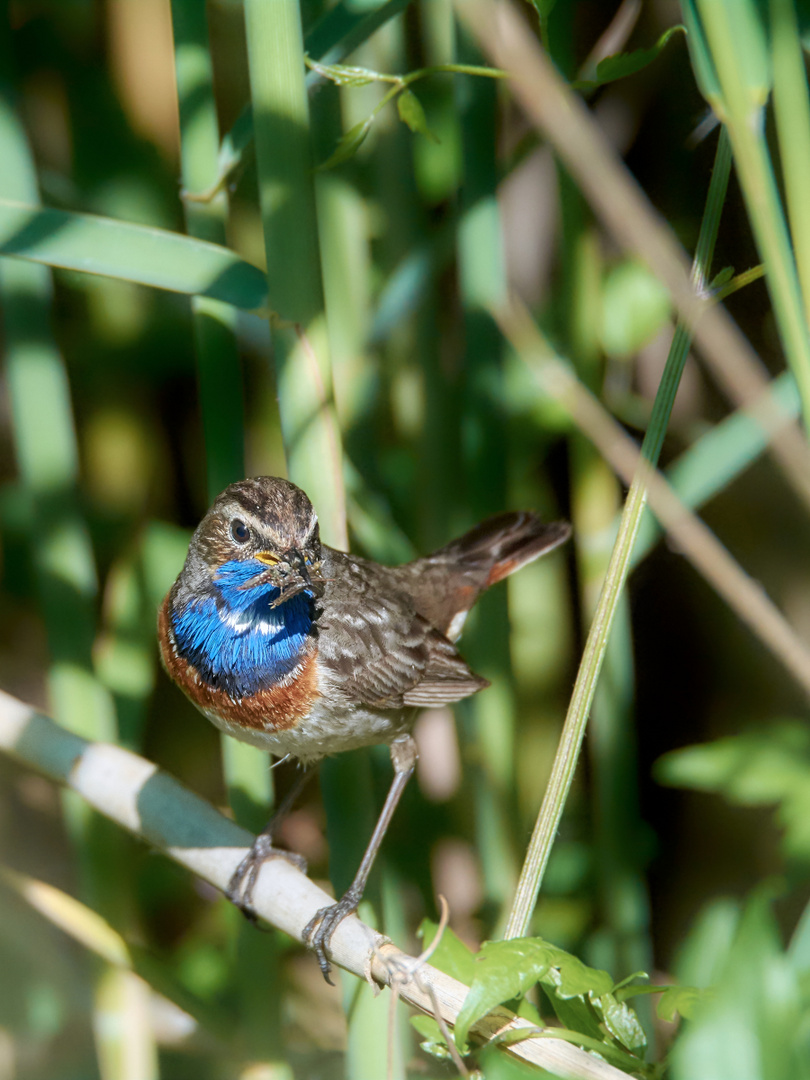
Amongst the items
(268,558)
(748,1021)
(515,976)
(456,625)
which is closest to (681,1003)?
→ (515,976)

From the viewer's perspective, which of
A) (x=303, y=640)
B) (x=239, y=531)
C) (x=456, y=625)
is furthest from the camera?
(x=456, y=625)

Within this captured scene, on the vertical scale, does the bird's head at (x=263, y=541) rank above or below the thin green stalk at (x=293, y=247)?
below

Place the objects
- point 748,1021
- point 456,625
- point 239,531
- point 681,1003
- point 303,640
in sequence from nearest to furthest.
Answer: point 748,1021 < point 681,1003 < point 239,531 < point 303,640 < point 456,625

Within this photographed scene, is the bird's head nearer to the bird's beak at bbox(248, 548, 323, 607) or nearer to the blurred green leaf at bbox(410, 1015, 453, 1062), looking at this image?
the bird's beak at bbox(248, 548, 323, 607)

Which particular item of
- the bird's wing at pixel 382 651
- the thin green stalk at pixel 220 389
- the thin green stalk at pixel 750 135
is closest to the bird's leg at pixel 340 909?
the thin green stalk at pixel 220 389

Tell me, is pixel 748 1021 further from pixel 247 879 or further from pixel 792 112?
pixel 247 879

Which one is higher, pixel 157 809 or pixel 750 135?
pixel 750 135

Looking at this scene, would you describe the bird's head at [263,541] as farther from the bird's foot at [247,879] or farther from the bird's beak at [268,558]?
the bird's foot at [247,879]

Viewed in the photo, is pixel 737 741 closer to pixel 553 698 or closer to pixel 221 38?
pixel 553 698
